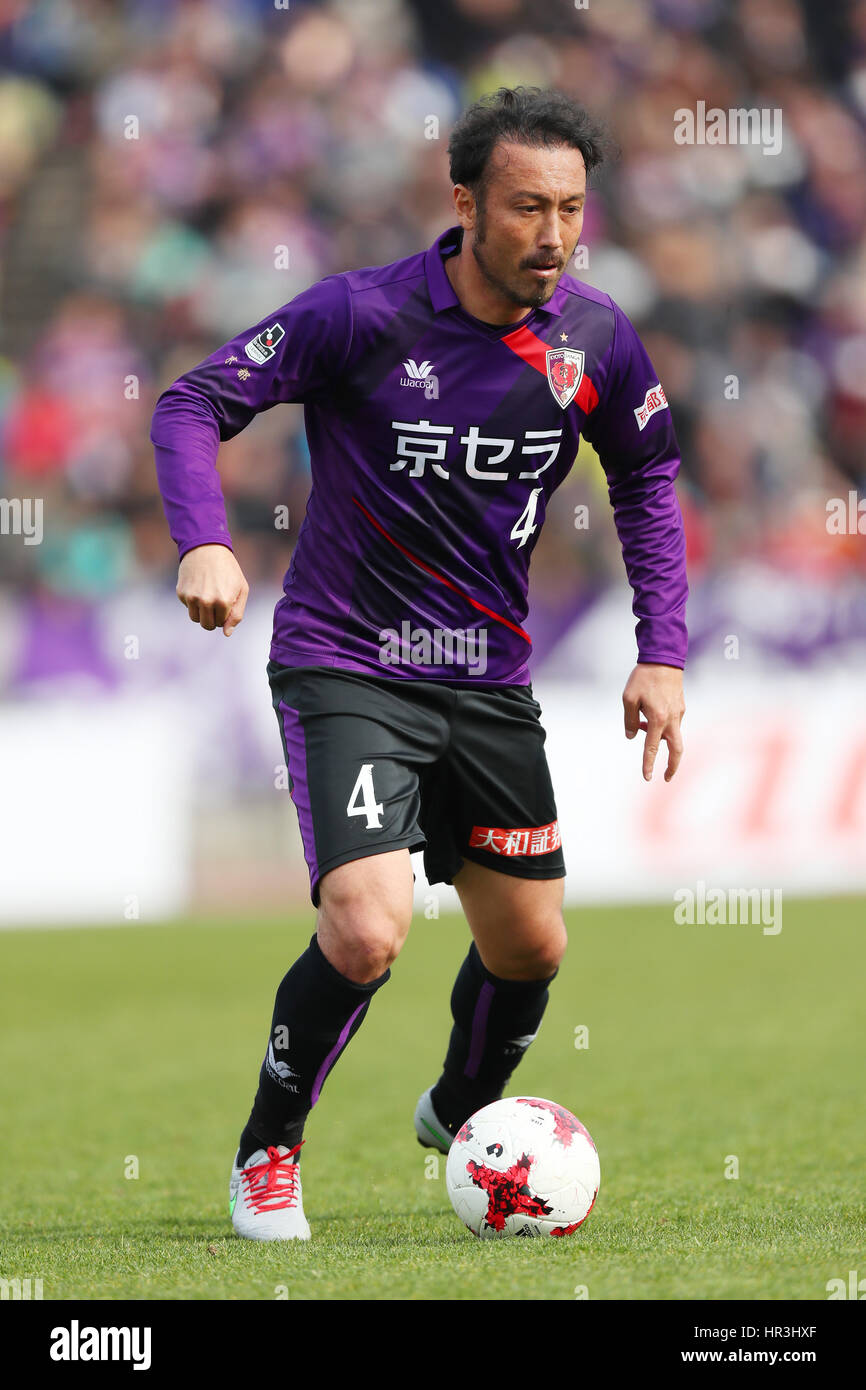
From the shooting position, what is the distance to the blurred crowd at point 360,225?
1280 cm

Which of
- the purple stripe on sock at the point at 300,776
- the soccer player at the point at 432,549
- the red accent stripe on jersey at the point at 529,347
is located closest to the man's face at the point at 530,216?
the soccer player at the point at 432,549

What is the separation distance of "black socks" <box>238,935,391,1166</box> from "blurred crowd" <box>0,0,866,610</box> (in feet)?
27.1

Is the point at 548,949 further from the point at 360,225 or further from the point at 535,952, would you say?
the point at 360,225

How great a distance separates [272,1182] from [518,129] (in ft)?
7.61

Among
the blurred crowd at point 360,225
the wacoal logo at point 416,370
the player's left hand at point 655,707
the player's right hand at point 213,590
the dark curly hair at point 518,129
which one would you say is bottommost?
the player's left hand at point 655,707

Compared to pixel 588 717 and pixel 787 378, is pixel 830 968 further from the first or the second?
pixel 787 378

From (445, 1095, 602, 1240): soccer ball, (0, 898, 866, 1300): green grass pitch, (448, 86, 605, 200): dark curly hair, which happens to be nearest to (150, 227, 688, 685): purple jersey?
(448, 86, 605, 200): dark curly hair

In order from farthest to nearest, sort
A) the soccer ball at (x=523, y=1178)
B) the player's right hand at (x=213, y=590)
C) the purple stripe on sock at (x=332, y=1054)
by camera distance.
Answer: the purple stripe on sock at (x=332, y=1054) → the soccer ball at (x=523, y=1178) → the player's right hand at (x=213, y=590)

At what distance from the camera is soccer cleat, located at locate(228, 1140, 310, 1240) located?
3932 mm

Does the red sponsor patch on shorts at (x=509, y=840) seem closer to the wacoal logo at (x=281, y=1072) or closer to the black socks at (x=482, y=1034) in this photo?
the black socks at (x=482, y=1034)

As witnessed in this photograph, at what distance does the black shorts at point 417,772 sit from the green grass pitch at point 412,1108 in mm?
830

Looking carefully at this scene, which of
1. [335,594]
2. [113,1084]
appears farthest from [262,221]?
[335,594]

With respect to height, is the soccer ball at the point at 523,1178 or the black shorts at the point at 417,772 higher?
the black shorts at the point at 417,772

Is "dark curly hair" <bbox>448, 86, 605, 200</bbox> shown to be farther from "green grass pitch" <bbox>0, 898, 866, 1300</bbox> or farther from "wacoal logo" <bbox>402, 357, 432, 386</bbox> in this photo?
"green grass pitch" <bbox>0, 898, 866, 1300</bbox>
